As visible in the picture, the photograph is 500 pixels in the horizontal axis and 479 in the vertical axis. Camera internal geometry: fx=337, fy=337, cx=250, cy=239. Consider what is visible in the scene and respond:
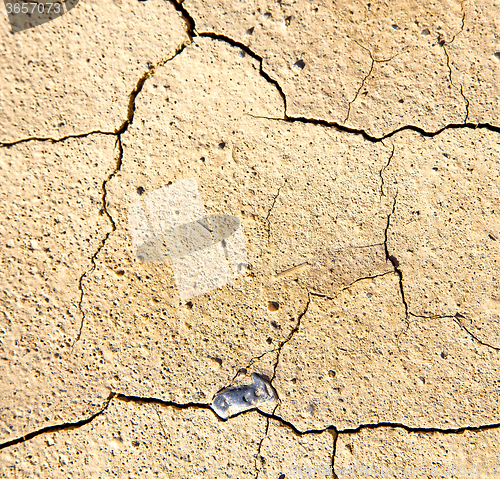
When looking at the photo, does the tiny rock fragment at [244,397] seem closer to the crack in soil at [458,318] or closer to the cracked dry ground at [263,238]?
the cracked dry ground at [263,238]

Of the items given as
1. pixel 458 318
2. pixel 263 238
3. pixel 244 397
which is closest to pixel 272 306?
pixel 263 238

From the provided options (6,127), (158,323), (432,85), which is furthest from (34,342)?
(432,85)

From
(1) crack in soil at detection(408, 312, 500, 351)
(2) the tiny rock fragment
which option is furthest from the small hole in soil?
(1) crack in soil at detection(408, 312, 500, 351)

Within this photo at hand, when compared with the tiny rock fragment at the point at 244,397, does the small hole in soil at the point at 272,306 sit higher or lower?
higher

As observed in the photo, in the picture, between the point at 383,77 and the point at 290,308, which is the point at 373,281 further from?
the point at 383,77

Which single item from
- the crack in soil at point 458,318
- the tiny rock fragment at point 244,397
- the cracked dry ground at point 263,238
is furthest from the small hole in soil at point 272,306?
the crack in soil at point 458,318

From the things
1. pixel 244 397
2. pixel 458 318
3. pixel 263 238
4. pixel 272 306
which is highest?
pixel 263 238

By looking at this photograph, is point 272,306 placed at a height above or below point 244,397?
above

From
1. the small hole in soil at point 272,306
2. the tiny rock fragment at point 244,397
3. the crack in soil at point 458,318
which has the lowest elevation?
the tiny rock fragment at point 244,397

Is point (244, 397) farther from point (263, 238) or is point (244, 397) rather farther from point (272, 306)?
point (263, 238)
